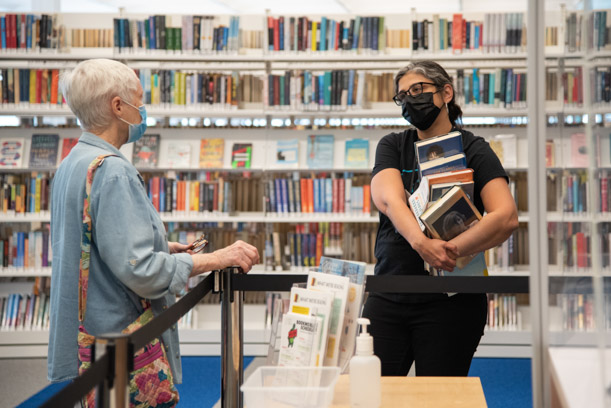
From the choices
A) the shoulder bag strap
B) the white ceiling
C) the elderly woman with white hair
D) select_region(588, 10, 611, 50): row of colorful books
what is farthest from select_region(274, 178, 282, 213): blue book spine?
the white ceiling

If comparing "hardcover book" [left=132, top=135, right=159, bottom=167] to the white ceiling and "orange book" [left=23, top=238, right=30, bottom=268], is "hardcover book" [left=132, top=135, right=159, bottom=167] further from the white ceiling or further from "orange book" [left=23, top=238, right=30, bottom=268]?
the white ceiling

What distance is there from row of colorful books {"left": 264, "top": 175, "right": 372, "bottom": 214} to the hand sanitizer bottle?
3.68m

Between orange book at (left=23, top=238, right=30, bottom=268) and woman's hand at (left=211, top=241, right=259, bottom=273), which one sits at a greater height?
woman's hand at (left=211, top=241, right=259, bottom=273)

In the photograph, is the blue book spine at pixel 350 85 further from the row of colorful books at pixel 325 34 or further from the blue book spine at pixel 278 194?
the blue book spine at pixel 278 194

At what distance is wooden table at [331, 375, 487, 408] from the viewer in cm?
138

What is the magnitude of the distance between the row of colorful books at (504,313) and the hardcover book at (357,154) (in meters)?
1.35

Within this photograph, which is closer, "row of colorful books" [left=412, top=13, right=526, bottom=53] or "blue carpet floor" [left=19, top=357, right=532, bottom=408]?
"blue carpet floor" [left=19, top=357, right=532, bottom=408]

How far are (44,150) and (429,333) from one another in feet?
13.5

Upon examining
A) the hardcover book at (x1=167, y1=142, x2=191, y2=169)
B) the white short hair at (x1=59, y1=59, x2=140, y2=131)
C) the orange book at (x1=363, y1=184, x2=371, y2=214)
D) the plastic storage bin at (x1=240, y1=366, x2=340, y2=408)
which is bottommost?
the plastic storage bin at (x1=240, y1=366, x2=340, y2=408)

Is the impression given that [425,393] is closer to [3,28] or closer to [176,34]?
[176,34]

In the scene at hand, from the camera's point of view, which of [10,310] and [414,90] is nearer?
[414,90]

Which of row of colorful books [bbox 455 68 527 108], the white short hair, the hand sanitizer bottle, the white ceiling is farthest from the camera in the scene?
the white ceiling

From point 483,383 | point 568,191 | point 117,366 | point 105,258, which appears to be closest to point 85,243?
point 105,258

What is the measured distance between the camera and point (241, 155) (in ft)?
16.7
